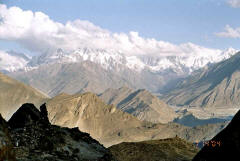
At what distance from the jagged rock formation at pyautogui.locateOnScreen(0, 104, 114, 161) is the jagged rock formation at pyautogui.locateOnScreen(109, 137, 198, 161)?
32.4 feet

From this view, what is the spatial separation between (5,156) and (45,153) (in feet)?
22.4

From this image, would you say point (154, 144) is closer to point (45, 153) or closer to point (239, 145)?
point (45, 153)

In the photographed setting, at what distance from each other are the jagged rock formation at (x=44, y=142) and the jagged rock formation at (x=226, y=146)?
24.6ft

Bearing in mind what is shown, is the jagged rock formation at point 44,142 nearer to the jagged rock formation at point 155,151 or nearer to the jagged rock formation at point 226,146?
the jagged rock formation at point 226,146

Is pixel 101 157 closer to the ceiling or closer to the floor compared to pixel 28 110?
closer to the floor

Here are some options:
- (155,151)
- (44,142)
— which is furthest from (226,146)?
(155,151)

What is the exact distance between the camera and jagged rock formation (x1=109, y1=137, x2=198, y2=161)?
32.7 meters

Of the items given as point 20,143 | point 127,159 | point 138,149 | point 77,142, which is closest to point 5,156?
point 20,143

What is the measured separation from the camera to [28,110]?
2230 centimetres

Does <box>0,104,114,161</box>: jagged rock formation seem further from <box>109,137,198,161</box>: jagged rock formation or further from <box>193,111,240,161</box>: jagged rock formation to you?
<box>109,137,198,161</box>: jagged rock formation

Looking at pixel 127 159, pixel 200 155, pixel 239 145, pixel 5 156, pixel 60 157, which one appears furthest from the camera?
pixel 127 159

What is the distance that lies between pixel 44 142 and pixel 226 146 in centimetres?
1025

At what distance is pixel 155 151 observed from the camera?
34.7m

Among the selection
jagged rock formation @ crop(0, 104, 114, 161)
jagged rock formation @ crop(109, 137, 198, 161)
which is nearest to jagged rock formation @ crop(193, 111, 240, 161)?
jagged rock formation @ crop(0, 104, 114, 161)
